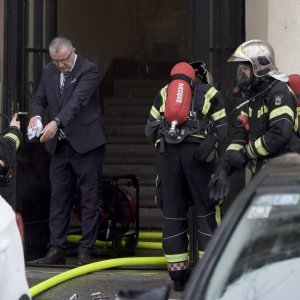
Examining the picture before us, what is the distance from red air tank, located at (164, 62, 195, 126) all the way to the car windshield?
3524 mm

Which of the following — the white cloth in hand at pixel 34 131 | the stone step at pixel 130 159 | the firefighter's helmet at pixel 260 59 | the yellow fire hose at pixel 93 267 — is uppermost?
the firefighter's helmet at pixel 260 59

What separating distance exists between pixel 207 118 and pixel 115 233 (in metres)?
1.82

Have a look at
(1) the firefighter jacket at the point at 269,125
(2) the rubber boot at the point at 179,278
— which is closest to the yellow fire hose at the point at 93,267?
(2) the rubber boot at the point at 179,278

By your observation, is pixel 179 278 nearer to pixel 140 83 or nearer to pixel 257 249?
pixel 257 249

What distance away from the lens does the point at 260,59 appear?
22.9 ft

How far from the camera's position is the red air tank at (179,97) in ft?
23.3

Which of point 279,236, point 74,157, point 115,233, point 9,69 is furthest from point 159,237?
point 279,236

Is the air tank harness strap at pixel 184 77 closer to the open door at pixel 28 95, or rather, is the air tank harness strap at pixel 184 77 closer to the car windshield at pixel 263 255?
the open door at pixel 28 95

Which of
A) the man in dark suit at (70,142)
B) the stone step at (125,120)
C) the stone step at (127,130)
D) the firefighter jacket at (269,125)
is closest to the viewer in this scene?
the firefighter jacket at (269,125)

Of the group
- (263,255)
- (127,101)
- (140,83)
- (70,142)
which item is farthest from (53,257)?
(140,83)

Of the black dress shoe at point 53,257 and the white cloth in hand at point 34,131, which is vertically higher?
the white cloth in hand at point 34,131

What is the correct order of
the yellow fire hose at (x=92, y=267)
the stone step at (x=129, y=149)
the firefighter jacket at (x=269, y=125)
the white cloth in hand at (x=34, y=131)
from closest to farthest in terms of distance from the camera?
the firefighter jacket at (x=269, y=125)
the yellow fire hose at (x=92, y=267)
the white cloth in hand at (x=34, y=131)
the stone step at (x=129, y=149)

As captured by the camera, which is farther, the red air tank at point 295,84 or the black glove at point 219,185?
the red air tank at point 295,84

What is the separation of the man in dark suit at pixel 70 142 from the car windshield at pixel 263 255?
4.54m
